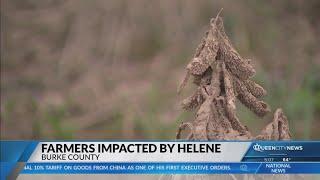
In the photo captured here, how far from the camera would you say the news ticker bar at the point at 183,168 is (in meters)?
2.25

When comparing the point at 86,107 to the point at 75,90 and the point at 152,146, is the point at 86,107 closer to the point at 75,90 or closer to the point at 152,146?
the point at 75,90

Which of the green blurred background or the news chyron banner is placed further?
the green blurred background

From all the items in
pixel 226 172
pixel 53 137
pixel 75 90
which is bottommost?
pixel 226 172

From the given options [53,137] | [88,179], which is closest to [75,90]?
[53,137]

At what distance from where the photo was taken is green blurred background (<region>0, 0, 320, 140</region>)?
2408mm

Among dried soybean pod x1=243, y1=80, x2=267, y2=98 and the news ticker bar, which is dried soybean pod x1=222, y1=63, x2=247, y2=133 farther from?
the news ticker bar

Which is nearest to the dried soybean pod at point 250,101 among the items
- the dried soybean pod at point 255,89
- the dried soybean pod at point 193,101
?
the dried soybean pod at point 255,89

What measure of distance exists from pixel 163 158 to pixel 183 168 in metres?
0.08

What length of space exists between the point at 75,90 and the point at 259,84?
0.74 m

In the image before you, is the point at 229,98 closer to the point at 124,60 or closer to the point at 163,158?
the point at 163,158

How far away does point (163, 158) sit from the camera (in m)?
→ 2.26

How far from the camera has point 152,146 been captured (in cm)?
229

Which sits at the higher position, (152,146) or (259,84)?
(259,84)

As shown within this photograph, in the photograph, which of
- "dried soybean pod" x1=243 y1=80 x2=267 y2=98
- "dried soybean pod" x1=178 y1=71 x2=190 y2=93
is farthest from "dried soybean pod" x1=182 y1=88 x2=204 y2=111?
"dried soybean pod" x1=243 y1=80 x2=267 y2=98
